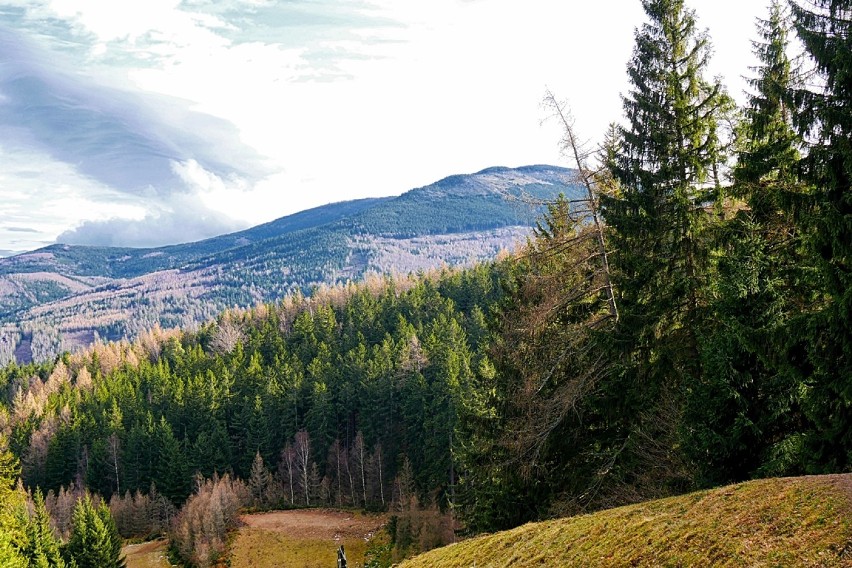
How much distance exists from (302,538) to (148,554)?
17.2 metres

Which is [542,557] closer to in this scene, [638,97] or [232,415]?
[638,97]

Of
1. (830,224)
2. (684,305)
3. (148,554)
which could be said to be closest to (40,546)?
(148,554)

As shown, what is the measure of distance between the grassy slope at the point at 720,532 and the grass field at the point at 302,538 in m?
43.4

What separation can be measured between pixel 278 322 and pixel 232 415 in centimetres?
6001

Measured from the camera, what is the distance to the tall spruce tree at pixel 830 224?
32.8 ft

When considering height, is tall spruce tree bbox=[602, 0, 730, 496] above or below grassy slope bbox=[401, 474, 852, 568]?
above

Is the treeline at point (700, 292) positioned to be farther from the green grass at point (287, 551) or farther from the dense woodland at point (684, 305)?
the green grass at point (287, 551)

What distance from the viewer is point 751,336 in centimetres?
1153

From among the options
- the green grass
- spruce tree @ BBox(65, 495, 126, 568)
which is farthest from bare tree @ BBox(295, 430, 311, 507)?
spruce tree @ BBox(65, 495, 126, 568)

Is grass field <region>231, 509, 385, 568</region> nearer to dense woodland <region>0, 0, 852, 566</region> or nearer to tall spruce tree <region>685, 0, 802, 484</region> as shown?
dense woodland <region>0, 0, 852, 566</region>

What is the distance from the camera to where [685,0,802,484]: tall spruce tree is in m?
12.4

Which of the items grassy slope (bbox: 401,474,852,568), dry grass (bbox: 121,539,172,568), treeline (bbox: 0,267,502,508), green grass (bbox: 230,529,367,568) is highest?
grassy slope (bbox: 401,474,852,568)

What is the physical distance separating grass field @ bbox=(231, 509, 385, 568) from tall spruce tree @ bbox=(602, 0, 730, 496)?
42363mm

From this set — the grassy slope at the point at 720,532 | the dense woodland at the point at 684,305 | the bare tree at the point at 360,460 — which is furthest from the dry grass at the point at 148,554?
the grassy slope at the point at 720,532
